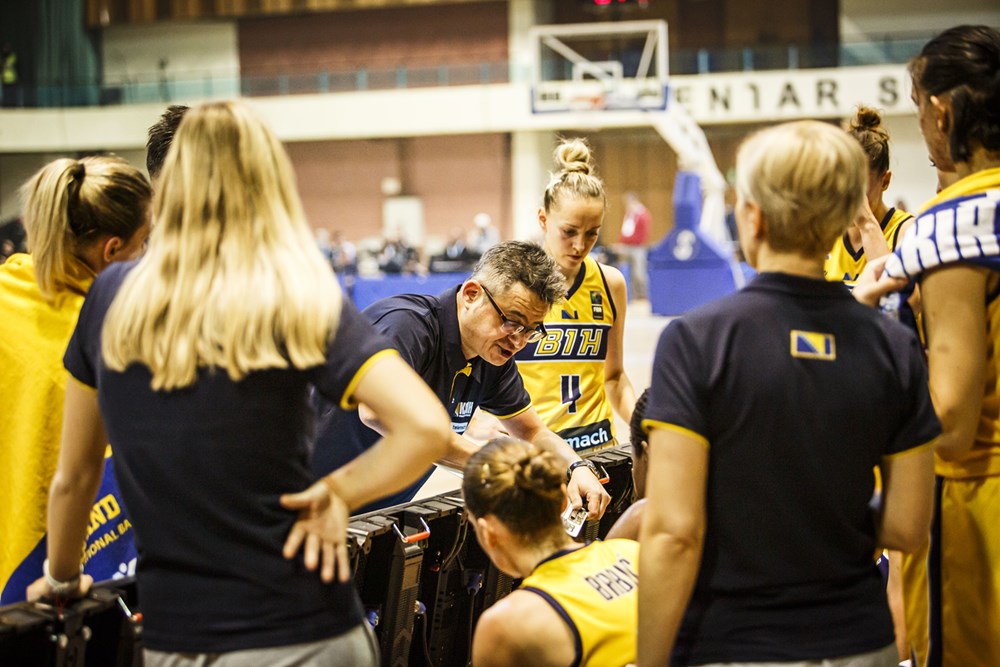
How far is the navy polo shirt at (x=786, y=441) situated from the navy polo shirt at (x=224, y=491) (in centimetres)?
52

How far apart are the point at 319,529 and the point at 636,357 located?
10.3m

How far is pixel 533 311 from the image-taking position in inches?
114

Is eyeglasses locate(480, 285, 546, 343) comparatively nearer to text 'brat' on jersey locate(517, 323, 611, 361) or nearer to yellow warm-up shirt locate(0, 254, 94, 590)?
text 'brat' on jersey locate(517, 323, 611, 361)

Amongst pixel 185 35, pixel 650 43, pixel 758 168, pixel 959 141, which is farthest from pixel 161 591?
pixel 185 35

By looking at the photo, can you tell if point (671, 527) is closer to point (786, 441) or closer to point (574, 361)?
point (786, 441)

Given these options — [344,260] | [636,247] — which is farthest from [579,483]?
[344,260]

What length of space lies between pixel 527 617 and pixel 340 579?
1.37 ft

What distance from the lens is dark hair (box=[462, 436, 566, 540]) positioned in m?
2.04

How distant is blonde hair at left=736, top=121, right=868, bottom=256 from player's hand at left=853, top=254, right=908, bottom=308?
33cm

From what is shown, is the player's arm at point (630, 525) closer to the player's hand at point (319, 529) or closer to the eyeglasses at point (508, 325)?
the eyeglasses at point (508, 325)

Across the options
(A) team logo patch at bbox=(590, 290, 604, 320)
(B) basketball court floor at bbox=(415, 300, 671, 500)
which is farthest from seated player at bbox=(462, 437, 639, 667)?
(B) basketball court floor at bbox=(415, 300, 671, 500)

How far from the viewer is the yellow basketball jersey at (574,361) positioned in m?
3.90

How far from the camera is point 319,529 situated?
1.60 m

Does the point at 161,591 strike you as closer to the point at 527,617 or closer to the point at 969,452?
the point at 527,617
